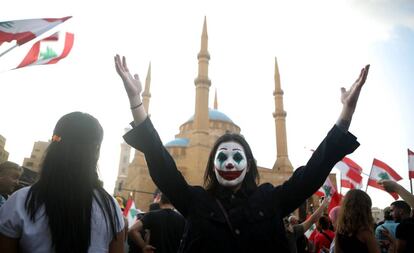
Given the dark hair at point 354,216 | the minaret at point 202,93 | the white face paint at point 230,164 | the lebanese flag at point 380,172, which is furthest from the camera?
the minaret at point 202,93

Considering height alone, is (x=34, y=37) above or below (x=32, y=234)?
above

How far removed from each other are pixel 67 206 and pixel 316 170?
1.36 meters

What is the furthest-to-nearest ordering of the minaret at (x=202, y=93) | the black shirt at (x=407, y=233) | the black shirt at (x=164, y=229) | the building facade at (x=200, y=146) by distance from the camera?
the minaret at (x=202, y=93), the building facade at (x=200, y=146), the black shirt at (x=164, y=229), the black shirt at (x=407, y=233)

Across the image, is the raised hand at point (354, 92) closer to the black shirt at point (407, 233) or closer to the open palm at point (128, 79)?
the open palm at point (128, 79)

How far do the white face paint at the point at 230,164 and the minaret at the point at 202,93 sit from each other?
802 inches

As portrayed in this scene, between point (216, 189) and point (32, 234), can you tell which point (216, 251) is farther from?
point (32, 234)

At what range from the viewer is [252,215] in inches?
69.4

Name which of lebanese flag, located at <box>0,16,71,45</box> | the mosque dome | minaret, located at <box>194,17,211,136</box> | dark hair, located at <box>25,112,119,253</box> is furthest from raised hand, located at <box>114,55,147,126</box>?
the mosque dome

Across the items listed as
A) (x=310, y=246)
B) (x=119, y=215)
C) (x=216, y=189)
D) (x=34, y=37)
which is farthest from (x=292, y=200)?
(x=34, y=37)

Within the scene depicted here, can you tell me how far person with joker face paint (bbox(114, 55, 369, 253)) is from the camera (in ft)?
5.61

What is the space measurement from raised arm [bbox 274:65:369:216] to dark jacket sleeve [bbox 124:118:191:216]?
570 millimetres

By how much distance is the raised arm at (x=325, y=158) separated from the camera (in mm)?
1734

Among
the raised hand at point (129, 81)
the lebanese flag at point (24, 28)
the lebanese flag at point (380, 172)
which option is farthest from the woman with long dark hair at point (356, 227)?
the lebanese flag at point (24, 28)

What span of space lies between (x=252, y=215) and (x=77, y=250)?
0.94 meters
